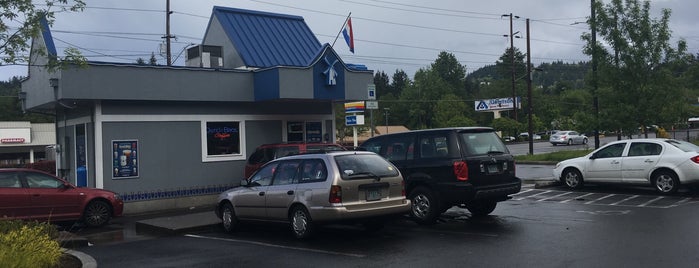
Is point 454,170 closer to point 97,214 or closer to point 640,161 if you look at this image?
point 640,161

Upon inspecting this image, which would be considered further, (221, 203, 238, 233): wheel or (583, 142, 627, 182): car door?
(583, 142, 627, 182): car door

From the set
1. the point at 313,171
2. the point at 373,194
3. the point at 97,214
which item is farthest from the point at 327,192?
the point at 97,214

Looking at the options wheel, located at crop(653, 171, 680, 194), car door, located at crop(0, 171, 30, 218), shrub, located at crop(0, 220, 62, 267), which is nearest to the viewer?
shrub, located at crop(0, 220, 62, 267)

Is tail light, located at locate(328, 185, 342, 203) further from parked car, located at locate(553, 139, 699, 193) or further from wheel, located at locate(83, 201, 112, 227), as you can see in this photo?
parked car, located at locate(553, 139, 699, 193)

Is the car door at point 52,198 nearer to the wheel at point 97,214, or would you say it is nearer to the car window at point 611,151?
the wheel at point 97,214

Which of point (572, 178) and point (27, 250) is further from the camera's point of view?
point (572, 178)

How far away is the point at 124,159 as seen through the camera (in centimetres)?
1650

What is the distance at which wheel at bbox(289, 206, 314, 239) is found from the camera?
1014 centimetres

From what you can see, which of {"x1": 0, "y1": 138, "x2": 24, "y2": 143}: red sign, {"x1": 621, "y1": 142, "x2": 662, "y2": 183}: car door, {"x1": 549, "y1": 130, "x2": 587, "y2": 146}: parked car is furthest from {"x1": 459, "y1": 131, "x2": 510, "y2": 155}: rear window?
{"x1": 0, "y1": 138, "x2": 24, "y2": 143}: red sign

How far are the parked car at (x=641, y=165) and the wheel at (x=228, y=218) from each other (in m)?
10.4

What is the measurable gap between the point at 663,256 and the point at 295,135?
522 inches

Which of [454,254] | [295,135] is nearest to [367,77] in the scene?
[295,135]

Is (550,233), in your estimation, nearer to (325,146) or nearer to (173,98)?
(325,146)

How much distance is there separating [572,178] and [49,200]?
13722 millimetres
